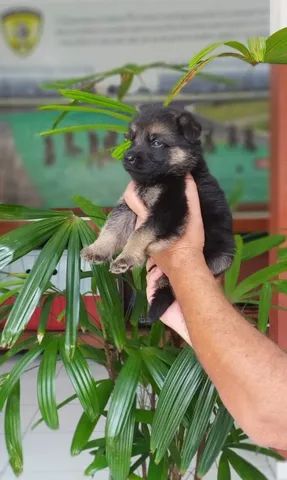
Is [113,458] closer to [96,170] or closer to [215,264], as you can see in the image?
[215,264]

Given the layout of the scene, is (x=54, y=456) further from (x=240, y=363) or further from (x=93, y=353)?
(x=240, y=363)

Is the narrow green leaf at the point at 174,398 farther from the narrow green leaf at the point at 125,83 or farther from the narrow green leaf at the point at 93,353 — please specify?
the narrow green leaf at the point at 125,83

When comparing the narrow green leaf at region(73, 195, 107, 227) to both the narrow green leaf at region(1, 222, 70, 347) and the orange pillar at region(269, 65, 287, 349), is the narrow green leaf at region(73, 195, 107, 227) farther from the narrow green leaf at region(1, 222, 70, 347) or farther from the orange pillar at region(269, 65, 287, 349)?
the orange pillar at region(269, 65, 287, 349)

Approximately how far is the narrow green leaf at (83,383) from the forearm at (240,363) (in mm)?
415

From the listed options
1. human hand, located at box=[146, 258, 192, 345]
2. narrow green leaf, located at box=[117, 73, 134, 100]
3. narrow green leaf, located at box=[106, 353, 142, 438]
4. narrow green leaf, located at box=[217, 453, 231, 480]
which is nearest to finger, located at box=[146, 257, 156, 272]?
human hand, located at box=[146, 258, 192, 345]

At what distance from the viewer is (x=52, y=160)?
14.6 ft

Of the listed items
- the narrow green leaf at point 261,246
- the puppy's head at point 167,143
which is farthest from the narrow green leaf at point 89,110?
the narrow green leaf at point 261,246

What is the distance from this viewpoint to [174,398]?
1.21 meters

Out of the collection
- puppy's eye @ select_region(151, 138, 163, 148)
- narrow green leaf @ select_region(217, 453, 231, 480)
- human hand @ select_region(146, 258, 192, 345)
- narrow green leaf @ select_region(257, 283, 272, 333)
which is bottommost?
narrow green leaf @ select_region(217, 453, 231, 480)

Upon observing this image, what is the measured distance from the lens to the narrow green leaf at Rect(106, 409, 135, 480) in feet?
4.00

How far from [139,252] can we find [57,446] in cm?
208

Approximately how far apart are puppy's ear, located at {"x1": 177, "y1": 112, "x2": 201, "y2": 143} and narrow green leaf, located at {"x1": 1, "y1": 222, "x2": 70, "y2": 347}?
1.27 feet

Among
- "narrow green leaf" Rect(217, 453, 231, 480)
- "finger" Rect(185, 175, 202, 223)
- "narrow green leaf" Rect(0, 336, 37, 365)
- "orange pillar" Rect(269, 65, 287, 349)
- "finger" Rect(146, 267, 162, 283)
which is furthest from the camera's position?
"orange pillar" Rect(269, 65, 287, 349)

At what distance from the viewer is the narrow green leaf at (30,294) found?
1.16 metres
